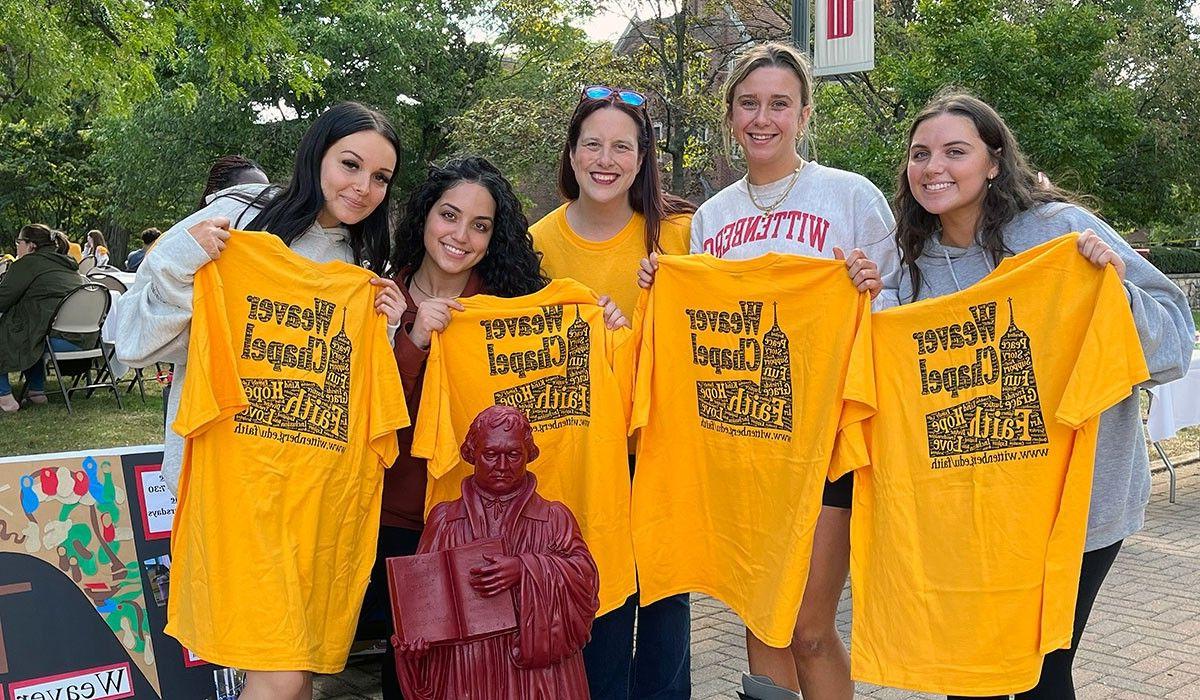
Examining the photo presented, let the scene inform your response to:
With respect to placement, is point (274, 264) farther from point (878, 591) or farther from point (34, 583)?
point (878, 591)

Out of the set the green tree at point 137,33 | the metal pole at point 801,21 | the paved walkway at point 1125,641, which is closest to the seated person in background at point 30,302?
the green tree at point 137,33

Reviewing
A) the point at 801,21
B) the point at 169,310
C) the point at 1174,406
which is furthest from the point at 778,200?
the point at 1174,406

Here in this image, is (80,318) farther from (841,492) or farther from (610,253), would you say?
(841,492)

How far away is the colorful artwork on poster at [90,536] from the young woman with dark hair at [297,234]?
39.0 inches

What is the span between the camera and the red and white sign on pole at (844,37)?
6.38m

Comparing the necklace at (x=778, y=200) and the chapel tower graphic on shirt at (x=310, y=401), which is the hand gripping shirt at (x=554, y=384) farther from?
the necklace at (x=778, y=200)

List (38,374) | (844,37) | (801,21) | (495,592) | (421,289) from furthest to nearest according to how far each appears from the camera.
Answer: (38,374) → (844,37) → (801,21) → (421,289) → (495,592)

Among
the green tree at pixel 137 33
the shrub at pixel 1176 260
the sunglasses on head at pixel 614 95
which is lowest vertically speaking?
the shrub at pixel 1176 260

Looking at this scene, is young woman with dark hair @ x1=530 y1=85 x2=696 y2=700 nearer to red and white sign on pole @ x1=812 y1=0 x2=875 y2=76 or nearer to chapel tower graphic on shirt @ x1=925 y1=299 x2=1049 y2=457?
chapel tower graphic on shirt @ x1=925 y1=299 x2=1049 y2=457

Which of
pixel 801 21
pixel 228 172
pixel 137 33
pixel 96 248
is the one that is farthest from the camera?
pixel 96 248

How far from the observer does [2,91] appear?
1449cm

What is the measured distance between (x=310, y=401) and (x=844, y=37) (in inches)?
187

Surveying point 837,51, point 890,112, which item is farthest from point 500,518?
point 890,112

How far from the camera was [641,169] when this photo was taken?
3779mm
